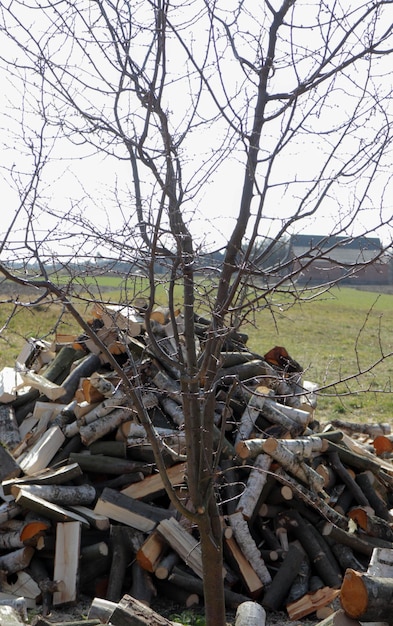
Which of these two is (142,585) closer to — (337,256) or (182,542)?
(182,542)

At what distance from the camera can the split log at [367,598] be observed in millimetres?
3324

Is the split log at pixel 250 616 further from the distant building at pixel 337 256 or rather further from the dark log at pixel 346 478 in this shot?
the dark log at pixel 346 478

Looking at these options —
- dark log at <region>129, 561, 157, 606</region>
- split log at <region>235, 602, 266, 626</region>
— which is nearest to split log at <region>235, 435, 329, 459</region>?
dark log at <region>129, 561, 157, 606</region>

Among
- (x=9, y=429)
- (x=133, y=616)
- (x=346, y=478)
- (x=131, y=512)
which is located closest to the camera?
(x=133, y=616)

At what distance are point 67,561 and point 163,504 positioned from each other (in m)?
1.01

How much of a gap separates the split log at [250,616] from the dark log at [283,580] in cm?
107

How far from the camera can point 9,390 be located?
7.15 m

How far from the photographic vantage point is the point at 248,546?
5.48m

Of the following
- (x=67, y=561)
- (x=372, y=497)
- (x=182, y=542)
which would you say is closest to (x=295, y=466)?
(x=372, y=497)

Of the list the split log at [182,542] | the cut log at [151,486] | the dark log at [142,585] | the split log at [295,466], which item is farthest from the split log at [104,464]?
the split log at [295,466]

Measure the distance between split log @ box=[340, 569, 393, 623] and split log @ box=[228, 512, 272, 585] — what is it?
82.6 inches

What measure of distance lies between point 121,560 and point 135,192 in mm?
3122

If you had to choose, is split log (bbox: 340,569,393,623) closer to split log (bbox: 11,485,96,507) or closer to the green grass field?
the green grass field

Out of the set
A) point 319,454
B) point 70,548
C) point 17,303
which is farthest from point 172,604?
point 17,303
